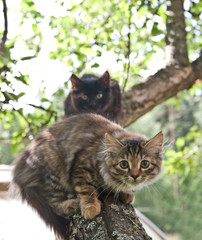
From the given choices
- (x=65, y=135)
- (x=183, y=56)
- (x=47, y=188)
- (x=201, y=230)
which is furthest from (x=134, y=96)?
(x=201, y=230)

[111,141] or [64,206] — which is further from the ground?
[111,141]

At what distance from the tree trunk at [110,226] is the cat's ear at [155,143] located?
0.39 m

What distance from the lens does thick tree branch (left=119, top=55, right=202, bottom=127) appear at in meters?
3.24

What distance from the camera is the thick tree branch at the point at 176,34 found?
3604 mm

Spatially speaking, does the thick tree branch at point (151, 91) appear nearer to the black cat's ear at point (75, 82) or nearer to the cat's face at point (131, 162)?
the black cat's ear at point (75, 82)

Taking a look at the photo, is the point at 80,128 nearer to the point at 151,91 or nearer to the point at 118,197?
the point at 118,197

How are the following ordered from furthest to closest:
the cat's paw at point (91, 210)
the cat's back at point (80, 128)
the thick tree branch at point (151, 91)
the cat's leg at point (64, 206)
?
the thick tree branch at point (151, 91)
the cat's back at point (80, 128)
the cat's leg at point (64, 206)
the cat's paw at point (91, 210)

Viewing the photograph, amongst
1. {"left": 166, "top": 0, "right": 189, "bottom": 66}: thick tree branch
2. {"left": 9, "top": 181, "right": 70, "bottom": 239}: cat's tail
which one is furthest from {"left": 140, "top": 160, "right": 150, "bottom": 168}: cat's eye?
{"left": 166, "top": 0, "right": 189, "bottom": 66}: thick tree branch

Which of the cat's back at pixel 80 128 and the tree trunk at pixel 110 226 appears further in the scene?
the cat's back at pixel 80 128

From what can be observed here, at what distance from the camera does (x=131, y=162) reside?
2.00 metres

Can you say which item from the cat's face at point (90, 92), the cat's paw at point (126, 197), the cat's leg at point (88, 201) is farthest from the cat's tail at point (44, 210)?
the cat's face at point (90, 92)

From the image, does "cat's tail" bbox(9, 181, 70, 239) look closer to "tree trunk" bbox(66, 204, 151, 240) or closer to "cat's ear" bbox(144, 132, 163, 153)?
"tree trunk" bbox(66, 204, 151, 240)

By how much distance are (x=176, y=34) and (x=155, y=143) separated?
77.8 inches

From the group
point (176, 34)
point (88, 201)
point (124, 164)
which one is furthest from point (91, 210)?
point (176, 34)
